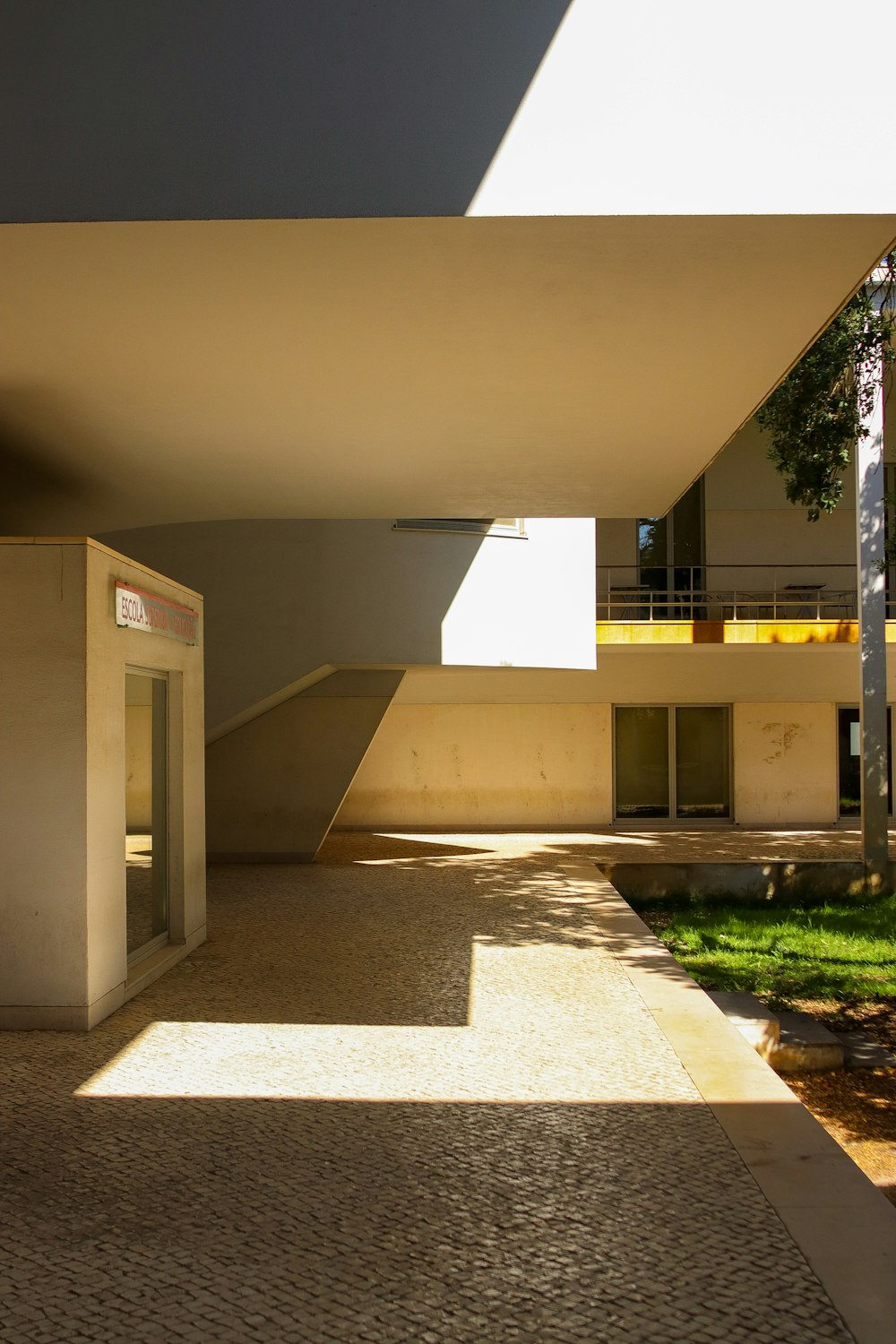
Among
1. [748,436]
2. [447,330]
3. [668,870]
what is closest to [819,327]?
[447,330]

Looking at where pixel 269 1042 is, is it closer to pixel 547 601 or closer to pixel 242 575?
pixel 242 575

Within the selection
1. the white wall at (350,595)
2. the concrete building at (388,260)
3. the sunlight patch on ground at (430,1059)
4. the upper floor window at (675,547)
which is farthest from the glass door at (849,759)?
the sunlight patch on ground at (430,1059)

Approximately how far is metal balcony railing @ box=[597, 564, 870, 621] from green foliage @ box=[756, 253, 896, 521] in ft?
30.2

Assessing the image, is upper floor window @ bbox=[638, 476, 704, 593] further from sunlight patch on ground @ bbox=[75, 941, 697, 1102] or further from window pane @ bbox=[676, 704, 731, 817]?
sunlight patch on ground @ bbox=[75, 941, 697, 1102]

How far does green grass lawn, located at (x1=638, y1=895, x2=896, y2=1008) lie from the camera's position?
10.2 meters

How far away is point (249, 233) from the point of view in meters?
4.10

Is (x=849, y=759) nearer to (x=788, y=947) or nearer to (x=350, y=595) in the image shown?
(x=788, y=947)

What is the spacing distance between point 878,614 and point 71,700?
448 inches

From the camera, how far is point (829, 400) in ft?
33.8

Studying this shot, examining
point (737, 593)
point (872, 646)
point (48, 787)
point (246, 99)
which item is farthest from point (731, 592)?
point (246, 99)

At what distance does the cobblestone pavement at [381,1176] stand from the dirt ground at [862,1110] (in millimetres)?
1445

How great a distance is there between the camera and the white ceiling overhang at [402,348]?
4.20 metres

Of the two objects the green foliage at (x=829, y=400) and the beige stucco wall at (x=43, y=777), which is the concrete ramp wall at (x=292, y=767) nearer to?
the green foliage at (x=829, y=400)

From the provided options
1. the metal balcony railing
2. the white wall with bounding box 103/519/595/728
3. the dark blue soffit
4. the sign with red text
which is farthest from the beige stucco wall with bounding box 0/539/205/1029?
the metal balcony railing
